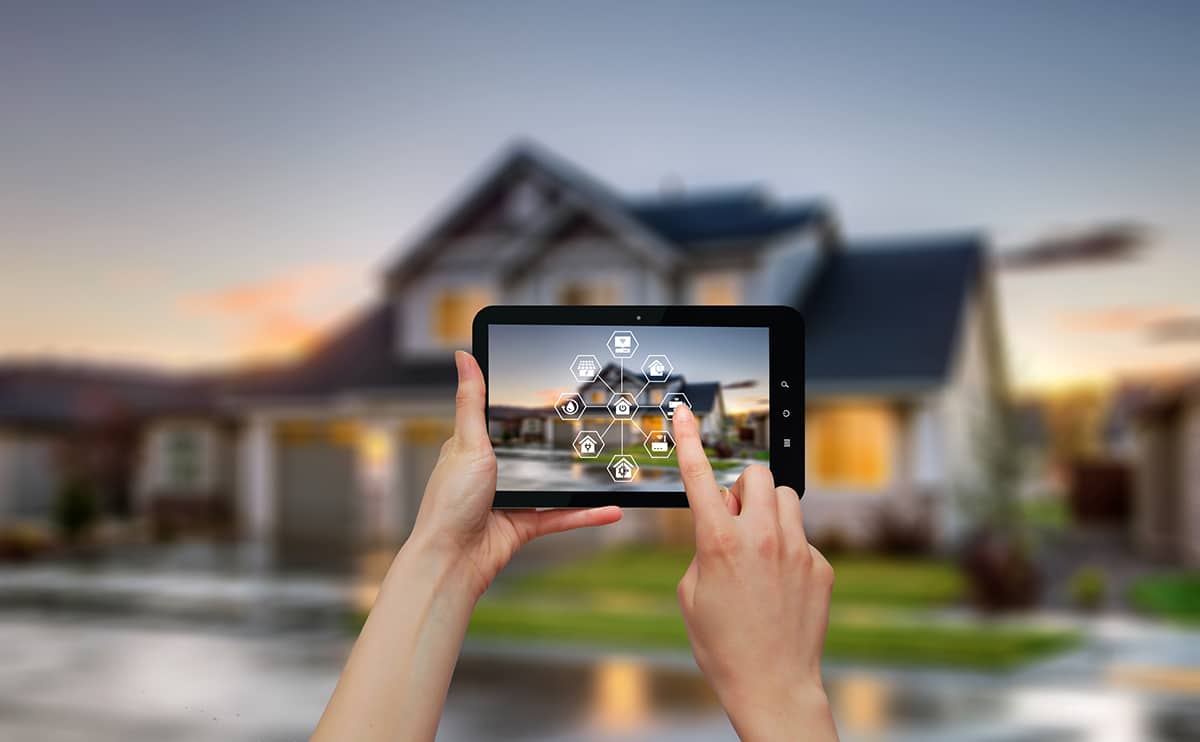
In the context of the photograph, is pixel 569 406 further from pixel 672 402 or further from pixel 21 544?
pixel 21 544

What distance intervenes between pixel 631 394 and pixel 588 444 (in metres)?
0.13

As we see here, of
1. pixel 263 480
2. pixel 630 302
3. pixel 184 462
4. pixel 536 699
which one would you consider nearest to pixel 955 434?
pixel 630 302

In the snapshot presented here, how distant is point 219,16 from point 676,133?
28.5ft

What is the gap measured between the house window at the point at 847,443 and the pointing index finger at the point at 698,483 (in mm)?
17889

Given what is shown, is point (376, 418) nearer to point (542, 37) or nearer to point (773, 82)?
point (542, 37)

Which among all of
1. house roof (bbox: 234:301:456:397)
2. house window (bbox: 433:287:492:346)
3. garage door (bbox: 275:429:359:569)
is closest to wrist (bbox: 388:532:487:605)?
house roof (bbox: 234:301:456:397)

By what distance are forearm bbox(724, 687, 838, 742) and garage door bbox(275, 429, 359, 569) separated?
73.7 ft

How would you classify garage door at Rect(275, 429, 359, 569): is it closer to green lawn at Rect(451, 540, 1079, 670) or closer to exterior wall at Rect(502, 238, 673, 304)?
exterior wall at Rect(502, 238, 673, 304)

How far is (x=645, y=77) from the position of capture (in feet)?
61.8

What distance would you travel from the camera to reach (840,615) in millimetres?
12586

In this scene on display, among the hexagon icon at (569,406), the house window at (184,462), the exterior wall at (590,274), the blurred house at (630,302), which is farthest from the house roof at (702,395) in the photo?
the house window at (184,462)

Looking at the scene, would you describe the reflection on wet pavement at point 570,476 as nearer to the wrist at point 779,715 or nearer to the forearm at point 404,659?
the forearm at point 404,659

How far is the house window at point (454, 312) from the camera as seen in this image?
21422 millimetres

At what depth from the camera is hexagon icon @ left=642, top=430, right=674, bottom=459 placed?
200 cm
